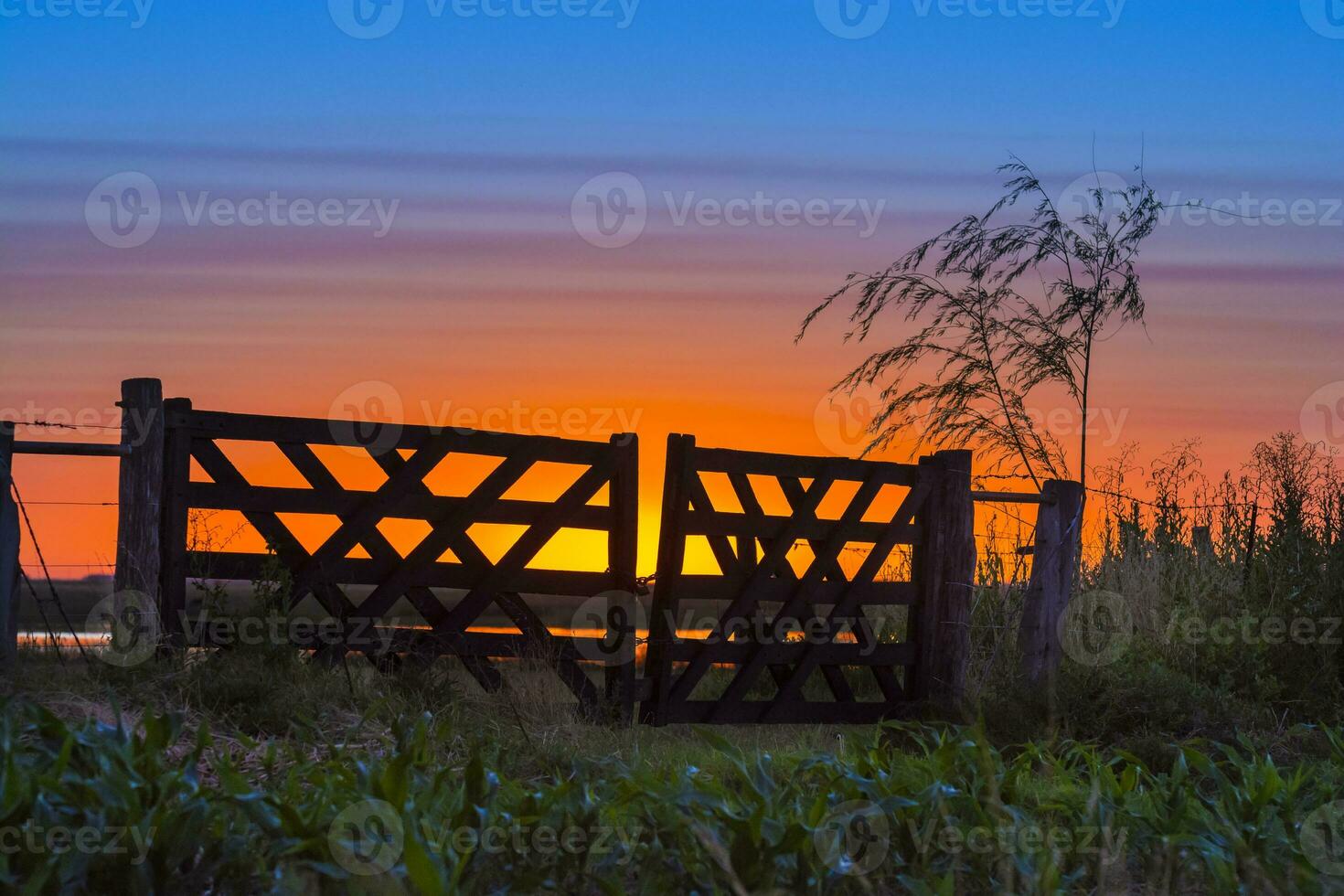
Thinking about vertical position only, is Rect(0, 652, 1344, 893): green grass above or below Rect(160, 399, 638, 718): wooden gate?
below

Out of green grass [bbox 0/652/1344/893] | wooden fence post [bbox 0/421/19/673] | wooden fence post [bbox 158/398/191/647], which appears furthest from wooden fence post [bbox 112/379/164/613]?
green grass [bbox 0/652/1344/893]

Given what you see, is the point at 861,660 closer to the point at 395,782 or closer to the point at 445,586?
the point at 445,586

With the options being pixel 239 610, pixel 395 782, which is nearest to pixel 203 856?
pixel 395 782

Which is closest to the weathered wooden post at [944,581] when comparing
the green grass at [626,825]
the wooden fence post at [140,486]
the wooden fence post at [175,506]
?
the green grass at [626,825]

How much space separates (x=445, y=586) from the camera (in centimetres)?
843

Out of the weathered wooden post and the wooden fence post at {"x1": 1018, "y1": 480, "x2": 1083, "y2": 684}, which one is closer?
the wooden fence post at {"x1": 1018, "y1": 480, "x2": 1083, "y2": 684}

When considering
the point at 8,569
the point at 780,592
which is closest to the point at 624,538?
the point at 780,592

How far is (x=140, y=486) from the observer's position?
7.61m

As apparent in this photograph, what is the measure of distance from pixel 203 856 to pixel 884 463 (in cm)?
759

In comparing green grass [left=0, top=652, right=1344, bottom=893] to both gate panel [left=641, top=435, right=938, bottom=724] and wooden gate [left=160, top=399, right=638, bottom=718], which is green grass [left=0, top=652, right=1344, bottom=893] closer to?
wooden gate [left=160, top=399, right=638, bottom=718]

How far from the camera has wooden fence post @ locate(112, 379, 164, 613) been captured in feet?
24.8

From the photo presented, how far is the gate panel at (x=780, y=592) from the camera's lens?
891 cm

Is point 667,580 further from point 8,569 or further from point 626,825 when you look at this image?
point 626,825

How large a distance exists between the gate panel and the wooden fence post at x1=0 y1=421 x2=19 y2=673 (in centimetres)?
420
